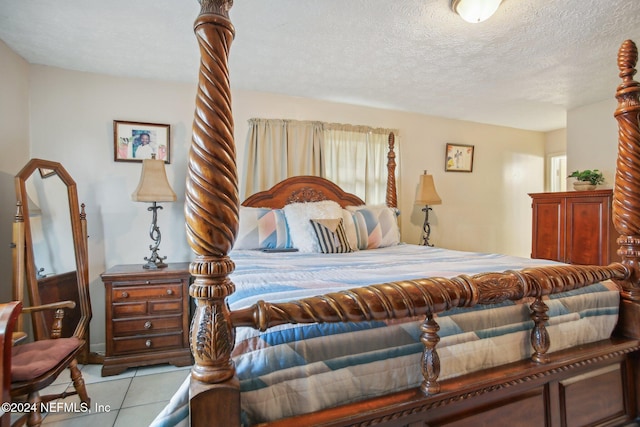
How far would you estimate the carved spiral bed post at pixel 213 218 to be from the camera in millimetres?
798

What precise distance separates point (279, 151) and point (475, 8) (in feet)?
6.98

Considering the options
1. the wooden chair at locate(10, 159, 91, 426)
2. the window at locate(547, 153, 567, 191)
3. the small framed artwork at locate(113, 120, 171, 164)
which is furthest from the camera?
the window at locate(547, 153, 567, 191)

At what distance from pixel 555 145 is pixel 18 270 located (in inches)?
249

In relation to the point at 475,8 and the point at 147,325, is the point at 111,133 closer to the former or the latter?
the point at 147,325

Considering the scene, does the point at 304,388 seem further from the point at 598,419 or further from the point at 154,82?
the point at 154,82

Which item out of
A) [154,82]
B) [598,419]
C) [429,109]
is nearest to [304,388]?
[598,419]

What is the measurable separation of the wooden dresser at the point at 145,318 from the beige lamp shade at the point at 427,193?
2679mm

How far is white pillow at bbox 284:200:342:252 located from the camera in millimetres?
2637

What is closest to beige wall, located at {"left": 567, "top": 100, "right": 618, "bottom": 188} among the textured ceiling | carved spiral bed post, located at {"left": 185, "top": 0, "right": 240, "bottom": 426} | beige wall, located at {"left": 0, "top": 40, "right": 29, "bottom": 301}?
the textured ceiling

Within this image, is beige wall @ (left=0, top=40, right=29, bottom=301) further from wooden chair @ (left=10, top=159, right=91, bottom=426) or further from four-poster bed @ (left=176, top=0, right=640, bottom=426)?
four-poster bed @ (left=176, top=0, right=640, bottom=426)

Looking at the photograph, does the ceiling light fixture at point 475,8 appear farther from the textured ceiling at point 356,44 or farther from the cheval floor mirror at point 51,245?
the cheval floor mirror at point 51,245

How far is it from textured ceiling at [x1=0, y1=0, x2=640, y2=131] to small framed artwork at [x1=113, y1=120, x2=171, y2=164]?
1.48 ft

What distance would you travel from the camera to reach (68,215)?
258 centimetres

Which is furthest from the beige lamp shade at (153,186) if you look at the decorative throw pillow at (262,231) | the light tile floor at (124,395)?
the light tile floor at (124,395)
